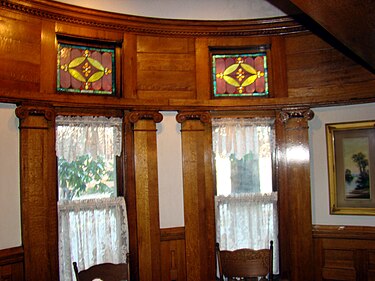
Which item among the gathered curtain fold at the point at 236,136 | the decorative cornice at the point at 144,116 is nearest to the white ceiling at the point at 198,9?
the decorative cornice at the point at 144,116

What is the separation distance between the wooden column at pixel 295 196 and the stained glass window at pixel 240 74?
0.38 metres

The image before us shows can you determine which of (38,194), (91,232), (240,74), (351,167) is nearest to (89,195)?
(91,232)

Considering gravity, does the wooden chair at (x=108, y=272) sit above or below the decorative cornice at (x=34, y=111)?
below

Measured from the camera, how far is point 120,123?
11.3ft

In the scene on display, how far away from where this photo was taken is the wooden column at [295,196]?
3605 millimetres

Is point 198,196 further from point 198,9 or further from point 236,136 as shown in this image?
point 198,9

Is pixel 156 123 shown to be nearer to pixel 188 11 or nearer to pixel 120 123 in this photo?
pixel 120 123

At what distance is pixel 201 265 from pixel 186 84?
1.71 metres

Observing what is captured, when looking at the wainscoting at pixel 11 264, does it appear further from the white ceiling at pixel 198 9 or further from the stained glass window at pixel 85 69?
the white ceiling at pixel 198 9

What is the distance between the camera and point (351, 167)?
11.8ft

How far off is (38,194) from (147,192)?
0.93 meters

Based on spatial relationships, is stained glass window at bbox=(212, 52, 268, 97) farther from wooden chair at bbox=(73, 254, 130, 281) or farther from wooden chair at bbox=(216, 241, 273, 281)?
wooden chair at bbox=(73, 254, 130, 281)

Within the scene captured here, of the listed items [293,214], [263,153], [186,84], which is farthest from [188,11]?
[293,214]

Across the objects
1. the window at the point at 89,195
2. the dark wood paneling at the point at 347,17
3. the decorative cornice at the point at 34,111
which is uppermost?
the dark wood paneling at the point at 347,17
